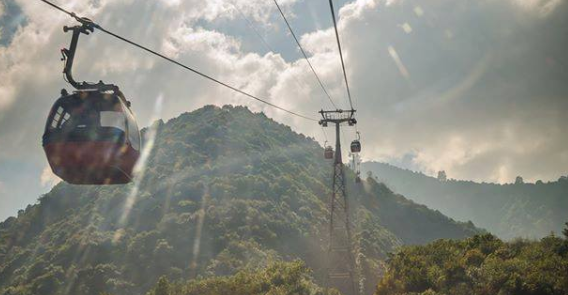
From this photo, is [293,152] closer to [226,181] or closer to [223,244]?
[226,181]

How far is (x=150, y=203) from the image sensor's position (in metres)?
109

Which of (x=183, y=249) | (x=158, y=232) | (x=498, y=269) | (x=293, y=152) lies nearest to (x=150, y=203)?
(x=158, y=232)

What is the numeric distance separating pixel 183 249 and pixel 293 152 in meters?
88.7

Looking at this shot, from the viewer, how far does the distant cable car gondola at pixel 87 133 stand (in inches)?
466

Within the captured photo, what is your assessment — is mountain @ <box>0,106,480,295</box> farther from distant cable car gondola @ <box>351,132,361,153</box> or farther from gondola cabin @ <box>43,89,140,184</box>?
gondola cabin @ <box>43,89,140,184</box>

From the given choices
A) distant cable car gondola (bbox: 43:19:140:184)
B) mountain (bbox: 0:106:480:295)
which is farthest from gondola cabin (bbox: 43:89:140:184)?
mountain (bbox: 0:106:480:295)

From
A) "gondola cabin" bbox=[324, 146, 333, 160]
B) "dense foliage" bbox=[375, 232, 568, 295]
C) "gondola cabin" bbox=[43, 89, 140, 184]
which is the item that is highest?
"gondola cabin" bbox=[324, 146, 333, 160]

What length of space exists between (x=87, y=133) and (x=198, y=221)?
90.3 meters

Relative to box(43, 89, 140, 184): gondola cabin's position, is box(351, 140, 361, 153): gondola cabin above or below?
above

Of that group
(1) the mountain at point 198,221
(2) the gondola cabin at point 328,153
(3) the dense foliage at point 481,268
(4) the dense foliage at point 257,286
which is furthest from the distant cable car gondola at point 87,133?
(1) the mountain at point 198,221

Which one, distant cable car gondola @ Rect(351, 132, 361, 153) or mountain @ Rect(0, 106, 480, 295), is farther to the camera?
mountain @ Rect(0, 106, 480, 295)

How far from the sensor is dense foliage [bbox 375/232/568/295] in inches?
655

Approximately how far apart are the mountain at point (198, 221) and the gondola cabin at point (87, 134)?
70681 millimetres

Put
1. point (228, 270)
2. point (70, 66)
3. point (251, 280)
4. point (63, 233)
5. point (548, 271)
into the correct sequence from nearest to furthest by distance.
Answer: point (70, 66)
point (548, 271)
point (251, 280)
point (228, 270)
point (63, 233)
